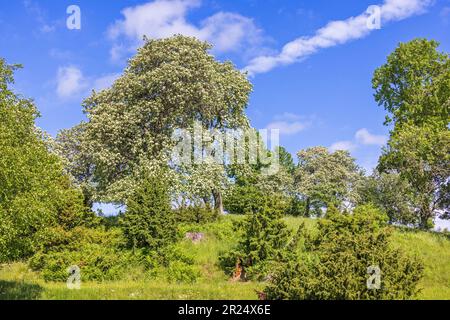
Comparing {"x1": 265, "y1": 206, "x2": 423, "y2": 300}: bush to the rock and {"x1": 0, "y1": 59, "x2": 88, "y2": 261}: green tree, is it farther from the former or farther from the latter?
the rock

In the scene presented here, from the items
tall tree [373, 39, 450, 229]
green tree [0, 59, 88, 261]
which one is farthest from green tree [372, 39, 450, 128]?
green tree [0, 59, 88, 261]

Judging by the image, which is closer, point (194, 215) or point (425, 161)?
point (194, 215)

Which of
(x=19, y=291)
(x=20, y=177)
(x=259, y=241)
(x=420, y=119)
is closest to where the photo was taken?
(x=20, y=177)

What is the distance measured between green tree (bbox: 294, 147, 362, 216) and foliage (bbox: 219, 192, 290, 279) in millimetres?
42726

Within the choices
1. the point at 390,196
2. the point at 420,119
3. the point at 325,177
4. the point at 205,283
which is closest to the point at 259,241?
the point at 205,283

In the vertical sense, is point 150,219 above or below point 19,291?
above

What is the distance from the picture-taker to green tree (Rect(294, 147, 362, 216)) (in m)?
68.1

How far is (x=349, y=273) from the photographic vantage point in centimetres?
1513

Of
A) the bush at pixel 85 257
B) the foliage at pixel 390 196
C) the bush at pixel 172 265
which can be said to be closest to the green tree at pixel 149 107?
the bush at pixel 85 257

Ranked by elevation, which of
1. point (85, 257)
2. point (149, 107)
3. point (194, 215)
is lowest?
point (85, 257)

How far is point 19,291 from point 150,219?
939cm

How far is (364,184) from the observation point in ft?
226

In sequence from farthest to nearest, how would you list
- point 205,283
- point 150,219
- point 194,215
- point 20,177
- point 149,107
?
1. point 149,107
2. point 194,215
3. point 150,219
4. point 205,283
5. point 20,177

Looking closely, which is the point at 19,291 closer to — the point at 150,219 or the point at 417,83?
the point at 150,219
